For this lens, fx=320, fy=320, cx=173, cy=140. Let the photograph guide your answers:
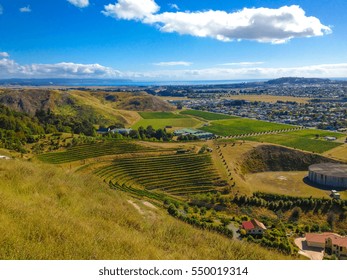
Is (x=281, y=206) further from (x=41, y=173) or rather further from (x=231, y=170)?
(x=41, y=173)

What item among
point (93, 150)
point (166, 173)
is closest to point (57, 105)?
point (93, 150)

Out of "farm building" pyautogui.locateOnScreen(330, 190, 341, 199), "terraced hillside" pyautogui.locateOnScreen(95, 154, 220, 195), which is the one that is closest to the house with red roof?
"terraced hillside" pyautogui.locateOnScreen(95, 154, 220, 195)

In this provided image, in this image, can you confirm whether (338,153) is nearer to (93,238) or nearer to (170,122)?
(170,122)

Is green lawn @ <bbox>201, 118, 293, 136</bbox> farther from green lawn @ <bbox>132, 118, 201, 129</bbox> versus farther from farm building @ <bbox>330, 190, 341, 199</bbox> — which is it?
farm building @ <bbox>330, 190, 341, 199</bbox>

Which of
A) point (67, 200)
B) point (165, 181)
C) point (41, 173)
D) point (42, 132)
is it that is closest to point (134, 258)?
point (67, 200)

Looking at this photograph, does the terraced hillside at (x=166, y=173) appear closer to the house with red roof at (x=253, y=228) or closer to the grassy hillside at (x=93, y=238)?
the house with red roof at (x=253, y=228)

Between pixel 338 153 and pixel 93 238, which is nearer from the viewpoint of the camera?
pixel 93 238
